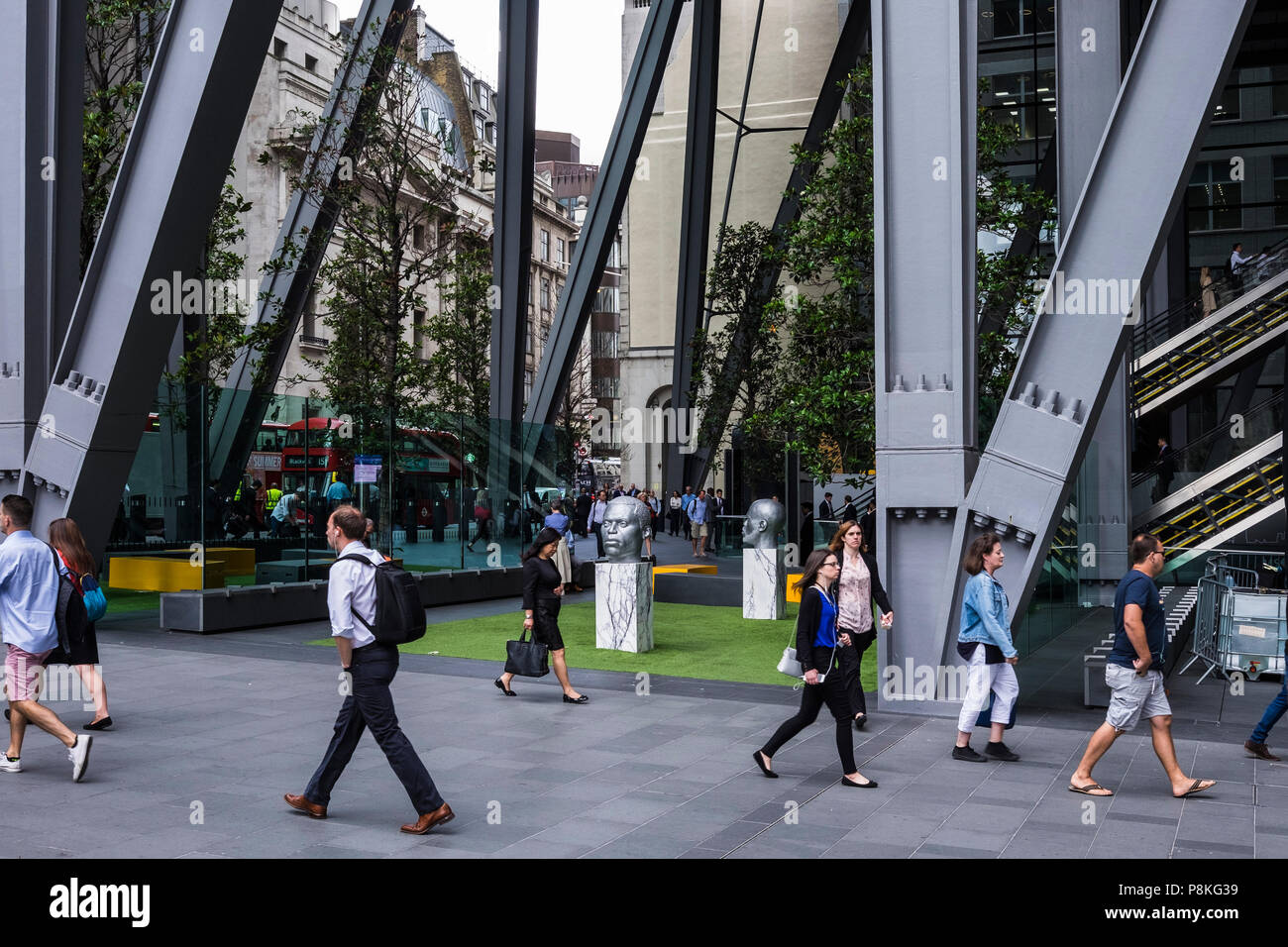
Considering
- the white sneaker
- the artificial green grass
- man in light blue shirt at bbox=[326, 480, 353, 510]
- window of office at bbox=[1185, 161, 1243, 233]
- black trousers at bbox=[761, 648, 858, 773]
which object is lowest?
the artificial green grass

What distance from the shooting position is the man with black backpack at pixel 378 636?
6445 mm

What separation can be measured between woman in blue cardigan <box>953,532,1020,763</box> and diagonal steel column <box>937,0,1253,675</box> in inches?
52.0

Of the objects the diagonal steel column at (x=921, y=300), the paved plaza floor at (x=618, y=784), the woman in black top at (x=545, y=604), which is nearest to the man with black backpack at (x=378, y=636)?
the paved plaza floor at (x=618, y=784)

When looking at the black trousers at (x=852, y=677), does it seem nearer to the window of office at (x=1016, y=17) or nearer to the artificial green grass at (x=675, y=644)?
the artificial green grass at (x=675, y=644)

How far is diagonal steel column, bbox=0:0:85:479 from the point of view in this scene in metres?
13.2

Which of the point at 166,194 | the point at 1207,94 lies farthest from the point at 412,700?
the point at 1207,94

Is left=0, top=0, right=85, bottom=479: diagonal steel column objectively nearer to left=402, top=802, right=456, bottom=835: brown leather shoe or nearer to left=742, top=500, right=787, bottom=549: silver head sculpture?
left=402, top=802, right=456, bottom=835: brown leather shoe

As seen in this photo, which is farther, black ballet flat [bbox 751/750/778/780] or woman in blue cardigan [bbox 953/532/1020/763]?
woman in blue cardigan [bbox 953/532/1020/763]

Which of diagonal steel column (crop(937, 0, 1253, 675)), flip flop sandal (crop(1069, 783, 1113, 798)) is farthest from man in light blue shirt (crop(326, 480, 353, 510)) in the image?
flip flop sandal (crop(1069, 783, 1113, 798))

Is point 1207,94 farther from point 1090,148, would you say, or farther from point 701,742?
point 1090,148

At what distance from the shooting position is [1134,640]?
732 centimetres

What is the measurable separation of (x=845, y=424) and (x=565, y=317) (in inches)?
363

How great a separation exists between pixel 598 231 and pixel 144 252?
585 inches

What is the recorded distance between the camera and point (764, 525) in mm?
18859
